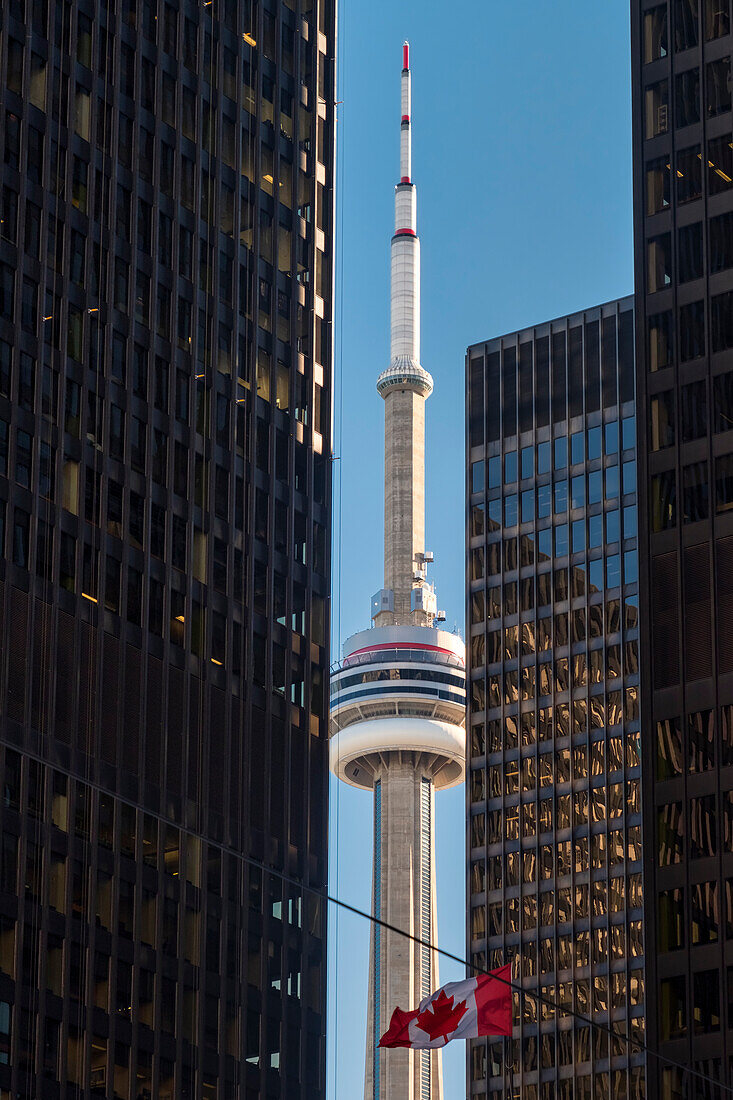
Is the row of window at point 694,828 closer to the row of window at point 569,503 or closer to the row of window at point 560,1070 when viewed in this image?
the row of window at point 560,1070

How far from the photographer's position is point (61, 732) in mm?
90938

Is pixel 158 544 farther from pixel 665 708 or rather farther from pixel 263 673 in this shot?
pixel 665 708

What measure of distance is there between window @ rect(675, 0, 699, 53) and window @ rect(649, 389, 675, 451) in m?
15.6

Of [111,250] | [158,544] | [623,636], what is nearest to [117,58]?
[111,250]

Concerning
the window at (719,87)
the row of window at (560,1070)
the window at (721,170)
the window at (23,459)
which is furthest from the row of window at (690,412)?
the row of window at (560,1070)

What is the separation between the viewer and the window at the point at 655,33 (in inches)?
3563

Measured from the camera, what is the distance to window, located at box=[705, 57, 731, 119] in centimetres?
8788

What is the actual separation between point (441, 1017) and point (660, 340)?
2894 centimetres

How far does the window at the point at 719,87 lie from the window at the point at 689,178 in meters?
1.98

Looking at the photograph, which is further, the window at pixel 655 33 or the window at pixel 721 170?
the window at pixel 655 33

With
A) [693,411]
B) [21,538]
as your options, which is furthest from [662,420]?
[21,538]

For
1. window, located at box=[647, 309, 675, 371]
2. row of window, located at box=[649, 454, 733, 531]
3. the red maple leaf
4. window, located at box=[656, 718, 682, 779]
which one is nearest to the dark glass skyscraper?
the red maple leaf

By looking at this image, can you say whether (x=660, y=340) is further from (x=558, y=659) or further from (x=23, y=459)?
(x=558, y=659)

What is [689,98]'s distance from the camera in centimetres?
8881
